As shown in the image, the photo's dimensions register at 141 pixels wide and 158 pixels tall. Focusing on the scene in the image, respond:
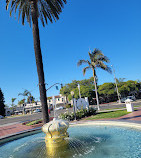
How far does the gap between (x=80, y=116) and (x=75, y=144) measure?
31.4 feet

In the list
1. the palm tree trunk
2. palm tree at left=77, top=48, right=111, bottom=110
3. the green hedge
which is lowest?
the green hedge

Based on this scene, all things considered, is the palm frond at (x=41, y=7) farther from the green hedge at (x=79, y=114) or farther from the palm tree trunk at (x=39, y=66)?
the green hedge at (x=79, y=114)

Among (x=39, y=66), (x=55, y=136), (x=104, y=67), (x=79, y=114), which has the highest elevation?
(x=104, y=67)

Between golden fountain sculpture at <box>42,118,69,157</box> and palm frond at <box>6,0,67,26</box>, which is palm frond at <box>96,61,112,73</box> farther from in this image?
golden fountain sculpture at <box>42,118,69,157</box>

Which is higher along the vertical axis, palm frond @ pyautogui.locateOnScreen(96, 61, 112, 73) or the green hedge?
palm frond @ pyautogui.locateOnScreen(96, 61, 112, 73)

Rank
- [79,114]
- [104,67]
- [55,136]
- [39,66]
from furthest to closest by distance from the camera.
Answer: [104,67], [79,114], [39,66], [55,136]

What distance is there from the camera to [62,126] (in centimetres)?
508

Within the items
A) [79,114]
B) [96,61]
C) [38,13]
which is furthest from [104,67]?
[38,13]

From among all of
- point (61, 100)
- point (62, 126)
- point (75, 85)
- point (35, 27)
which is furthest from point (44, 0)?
point (61, 100)

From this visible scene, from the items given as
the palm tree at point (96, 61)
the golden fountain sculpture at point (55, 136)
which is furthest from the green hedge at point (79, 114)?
the golden fountain sculpture at point (55, 136)

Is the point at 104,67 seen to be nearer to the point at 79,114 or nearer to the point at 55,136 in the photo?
the point at 79,114

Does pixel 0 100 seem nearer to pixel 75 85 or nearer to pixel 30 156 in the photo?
pixel 75 85

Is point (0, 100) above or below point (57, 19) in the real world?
below

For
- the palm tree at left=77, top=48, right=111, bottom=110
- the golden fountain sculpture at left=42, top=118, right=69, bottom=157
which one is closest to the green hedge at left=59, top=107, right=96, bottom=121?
the palm tree at left=77, top=48, right=111, bottom=110
